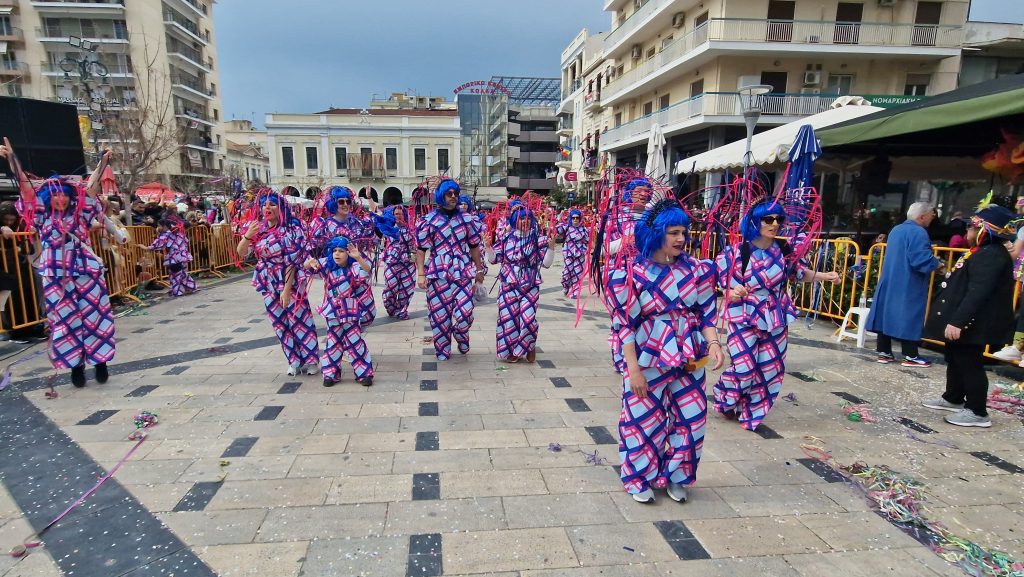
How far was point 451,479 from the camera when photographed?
2.95 metres

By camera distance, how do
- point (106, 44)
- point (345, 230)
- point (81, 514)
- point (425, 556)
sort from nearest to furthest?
1. point (425, 556)
2. point (81, 514)
3. point (345, 230)
4. point (106, 44)

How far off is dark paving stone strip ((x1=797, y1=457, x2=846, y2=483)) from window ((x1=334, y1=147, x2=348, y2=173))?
3820 cm

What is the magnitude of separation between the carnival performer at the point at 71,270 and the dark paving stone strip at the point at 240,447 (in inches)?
78.0

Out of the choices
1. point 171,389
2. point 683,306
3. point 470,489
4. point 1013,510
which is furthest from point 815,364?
point 171,389

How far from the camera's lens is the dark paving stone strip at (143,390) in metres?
4.20

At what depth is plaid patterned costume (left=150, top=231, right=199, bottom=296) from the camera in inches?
346

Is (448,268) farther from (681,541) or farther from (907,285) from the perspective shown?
(907,285)

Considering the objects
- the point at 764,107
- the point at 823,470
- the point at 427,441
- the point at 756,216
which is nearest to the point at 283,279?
the point at 427,441

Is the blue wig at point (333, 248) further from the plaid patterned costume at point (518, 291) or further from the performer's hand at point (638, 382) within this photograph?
the performer's hand at point (638, 382)

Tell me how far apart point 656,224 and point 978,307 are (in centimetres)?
267

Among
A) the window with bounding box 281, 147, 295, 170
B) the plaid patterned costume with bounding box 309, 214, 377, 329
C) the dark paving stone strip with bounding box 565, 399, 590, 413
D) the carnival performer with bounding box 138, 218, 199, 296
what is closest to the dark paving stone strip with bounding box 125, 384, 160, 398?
the plaid patterned costume with bounding box 309, 214, 377, 329

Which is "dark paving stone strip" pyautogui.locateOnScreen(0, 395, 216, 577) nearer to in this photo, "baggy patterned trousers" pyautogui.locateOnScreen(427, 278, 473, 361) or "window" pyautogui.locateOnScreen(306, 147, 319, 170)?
"baggy patterned trousers" pyautogui.locateOnScreen(427, 278, 473, 361)

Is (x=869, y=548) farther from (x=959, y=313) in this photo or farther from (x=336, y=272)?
(x=336, y=272)

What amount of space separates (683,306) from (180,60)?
1880 inches
